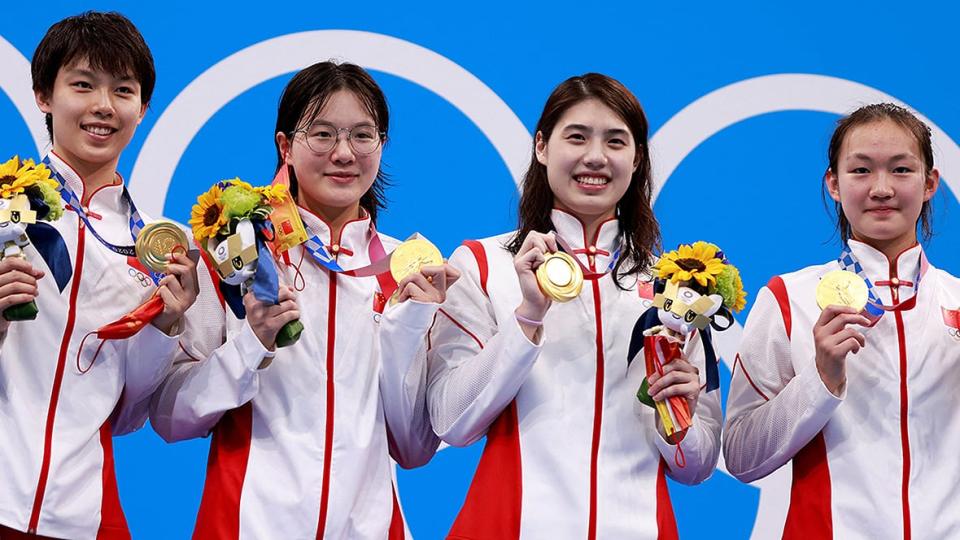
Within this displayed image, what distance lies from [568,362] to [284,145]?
32.2 inches

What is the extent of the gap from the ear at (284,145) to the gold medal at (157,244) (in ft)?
1.17

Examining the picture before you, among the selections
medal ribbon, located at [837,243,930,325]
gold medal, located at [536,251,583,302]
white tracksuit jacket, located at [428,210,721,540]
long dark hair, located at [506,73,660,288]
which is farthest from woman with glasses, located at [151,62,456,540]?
medal ribbon, located at [837,243,930,325]

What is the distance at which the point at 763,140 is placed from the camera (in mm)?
4129

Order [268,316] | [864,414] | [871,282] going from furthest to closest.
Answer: [871,282] → [864,414] → [268,316]

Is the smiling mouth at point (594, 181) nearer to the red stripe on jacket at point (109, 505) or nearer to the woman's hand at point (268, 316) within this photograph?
the woman's hand at point (268, 316)

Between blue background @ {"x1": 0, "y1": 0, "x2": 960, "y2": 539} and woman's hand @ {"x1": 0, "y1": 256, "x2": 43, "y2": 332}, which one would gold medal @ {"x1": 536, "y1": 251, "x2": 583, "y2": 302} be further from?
blue background @ {"x1": 0, "y1": 0, "x2": 960, "y2": 539}

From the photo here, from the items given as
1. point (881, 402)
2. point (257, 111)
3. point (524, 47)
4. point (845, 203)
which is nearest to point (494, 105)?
point (524, 47)

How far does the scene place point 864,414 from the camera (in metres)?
2.77

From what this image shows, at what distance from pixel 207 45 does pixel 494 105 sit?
914 mm

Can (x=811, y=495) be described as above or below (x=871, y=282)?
below

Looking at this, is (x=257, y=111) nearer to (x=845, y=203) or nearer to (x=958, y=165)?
(x=845, y=203)

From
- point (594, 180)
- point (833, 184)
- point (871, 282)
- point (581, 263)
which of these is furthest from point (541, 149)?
point (871, 282)

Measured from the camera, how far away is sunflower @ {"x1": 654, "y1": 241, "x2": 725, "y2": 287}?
8.42 feet

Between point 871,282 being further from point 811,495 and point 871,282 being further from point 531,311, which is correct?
point 531,311
